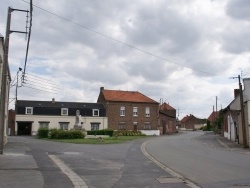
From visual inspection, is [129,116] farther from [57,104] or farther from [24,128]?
[24,128]

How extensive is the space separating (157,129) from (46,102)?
22456mm

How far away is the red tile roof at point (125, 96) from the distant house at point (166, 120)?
601 cm

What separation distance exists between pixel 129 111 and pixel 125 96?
12.8 feet

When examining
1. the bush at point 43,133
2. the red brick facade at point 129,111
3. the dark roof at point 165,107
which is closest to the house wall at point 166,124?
the red brick facade at point 129,111

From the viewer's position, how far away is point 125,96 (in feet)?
248

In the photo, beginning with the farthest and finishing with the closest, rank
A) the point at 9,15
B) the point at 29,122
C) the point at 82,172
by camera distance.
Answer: the point at 29,122
the point at 9,15
the point at 82,172

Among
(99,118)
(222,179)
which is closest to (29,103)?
(99,118)

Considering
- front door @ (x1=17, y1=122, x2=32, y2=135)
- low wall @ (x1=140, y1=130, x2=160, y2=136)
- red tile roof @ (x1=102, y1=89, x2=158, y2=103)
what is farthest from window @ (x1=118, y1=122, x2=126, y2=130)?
front door @ (x1=17, y1=122, x2=32, y2=135)

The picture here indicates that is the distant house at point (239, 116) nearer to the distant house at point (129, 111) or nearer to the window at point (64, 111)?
the distant house at point (129, 111)

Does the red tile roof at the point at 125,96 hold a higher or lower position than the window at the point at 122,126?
higher

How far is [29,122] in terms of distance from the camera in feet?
221

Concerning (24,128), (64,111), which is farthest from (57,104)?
(24,128)

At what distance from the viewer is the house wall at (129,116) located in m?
71.8

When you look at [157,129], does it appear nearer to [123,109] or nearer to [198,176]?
[123,109]
